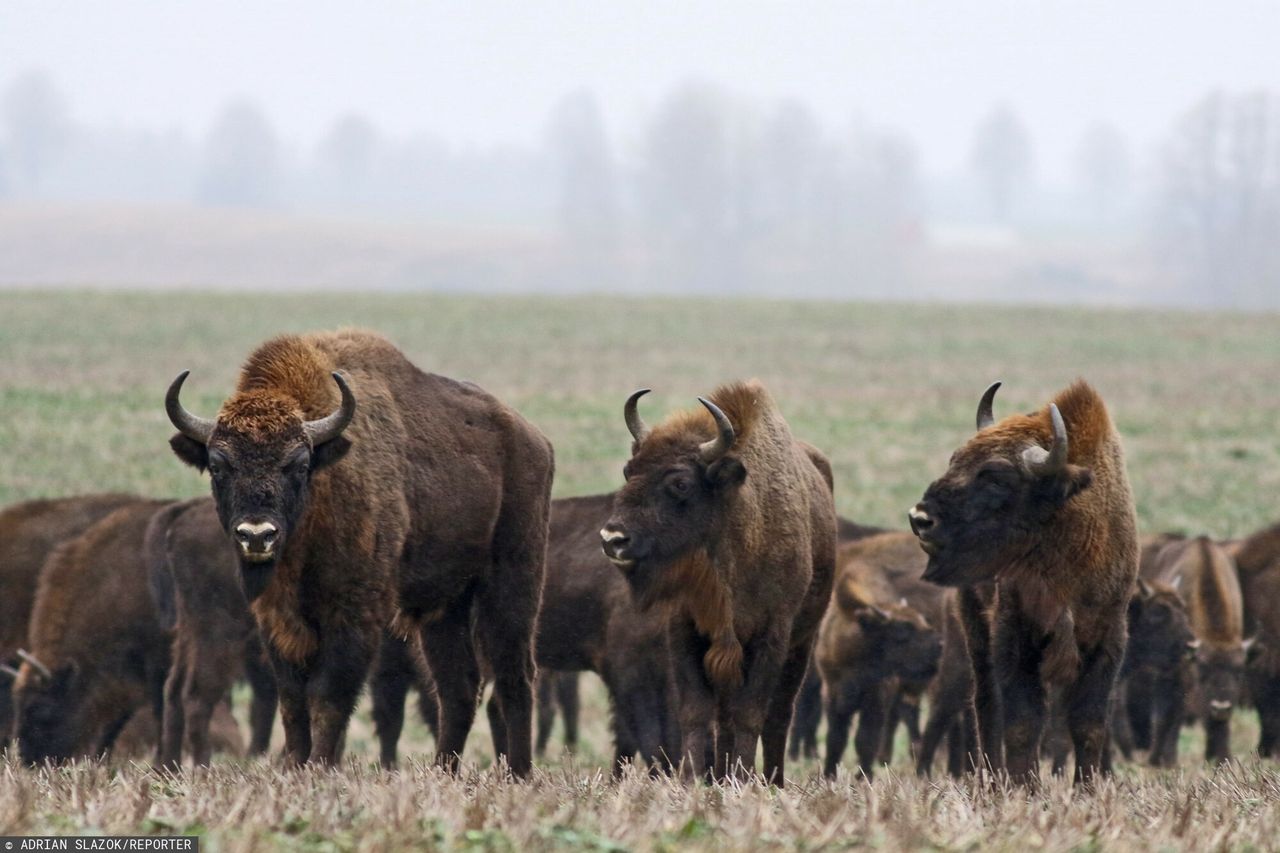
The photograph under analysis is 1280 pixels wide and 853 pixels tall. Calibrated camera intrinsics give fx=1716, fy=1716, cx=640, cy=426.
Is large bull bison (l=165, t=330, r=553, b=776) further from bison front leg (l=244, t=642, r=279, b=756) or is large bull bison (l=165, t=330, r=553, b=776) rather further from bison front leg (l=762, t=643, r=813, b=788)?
bison front leg (l=244, t=642, r=279, b=756)

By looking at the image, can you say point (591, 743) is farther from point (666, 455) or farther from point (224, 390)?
point (224, 390)

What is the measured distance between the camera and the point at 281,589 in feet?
27.4

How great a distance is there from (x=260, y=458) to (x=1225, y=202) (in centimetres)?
12590

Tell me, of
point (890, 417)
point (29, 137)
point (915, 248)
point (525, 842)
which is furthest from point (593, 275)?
point (525, 842)

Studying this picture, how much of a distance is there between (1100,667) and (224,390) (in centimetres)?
2564

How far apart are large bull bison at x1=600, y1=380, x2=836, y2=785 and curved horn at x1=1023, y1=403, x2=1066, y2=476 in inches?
55.7

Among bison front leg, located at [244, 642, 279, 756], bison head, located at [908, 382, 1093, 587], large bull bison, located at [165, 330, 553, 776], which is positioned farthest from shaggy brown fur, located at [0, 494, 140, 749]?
bison head, located at [908, 382, 1093, 587]

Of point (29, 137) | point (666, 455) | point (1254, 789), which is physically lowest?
point (1254, 789)

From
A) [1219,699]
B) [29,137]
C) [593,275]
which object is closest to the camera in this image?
[1219,699]

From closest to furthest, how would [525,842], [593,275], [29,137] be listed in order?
[525,842]
[593,275]
[29,137]

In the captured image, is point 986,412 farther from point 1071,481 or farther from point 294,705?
point 294,705

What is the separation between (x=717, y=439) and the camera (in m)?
9.47

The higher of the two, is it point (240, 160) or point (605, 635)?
point (240, 160)

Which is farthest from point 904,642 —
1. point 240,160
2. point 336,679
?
point 240,160
